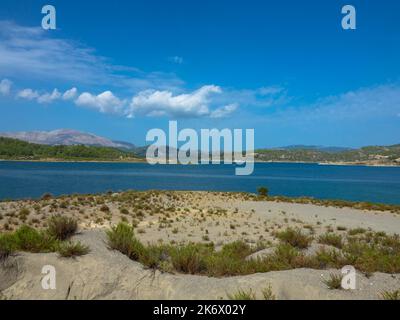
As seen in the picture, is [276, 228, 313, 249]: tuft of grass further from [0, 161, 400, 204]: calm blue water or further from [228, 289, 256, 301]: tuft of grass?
[0, 161, 400, 204]: calm blue water

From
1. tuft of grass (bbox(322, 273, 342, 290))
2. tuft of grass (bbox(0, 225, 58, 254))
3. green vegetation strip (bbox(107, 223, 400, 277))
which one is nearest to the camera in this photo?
tuft of grass (bbox(322, 273, 342, 290))

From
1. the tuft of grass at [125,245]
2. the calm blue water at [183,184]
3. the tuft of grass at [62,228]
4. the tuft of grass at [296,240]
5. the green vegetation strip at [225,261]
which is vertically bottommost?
the calm blue water at [183,184]

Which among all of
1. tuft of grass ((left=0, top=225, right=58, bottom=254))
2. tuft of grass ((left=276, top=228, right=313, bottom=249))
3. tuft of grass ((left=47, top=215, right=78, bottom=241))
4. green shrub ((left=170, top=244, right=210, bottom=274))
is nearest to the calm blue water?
tuft of grass ((left=47, top=215, right=78, bottom=241))

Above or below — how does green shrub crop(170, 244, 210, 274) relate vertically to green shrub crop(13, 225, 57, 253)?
below

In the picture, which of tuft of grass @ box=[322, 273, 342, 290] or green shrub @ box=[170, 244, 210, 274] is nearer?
tuft of grass @ box=[322, 273, 342, 290]

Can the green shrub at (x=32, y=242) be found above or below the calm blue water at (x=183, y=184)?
above

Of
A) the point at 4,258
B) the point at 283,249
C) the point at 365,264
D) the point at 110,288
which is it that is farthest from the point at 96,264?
the point at 365,264

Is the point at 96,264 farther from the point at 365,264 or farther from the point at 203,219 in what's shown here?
the point at 203,219

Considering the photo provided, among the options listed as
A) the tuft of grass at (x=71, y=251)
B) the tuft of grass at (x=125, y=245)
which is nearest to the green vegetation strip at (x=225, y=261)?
the tuft of grass at (x=125, y=245)

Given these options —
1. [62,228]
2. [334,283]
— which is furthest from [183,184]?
[334,283]

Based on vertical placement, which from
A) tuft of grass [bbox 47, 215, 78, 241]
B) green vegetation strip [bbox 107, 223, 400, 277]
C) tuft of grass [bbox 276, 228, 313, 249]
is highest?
tuft of grass [bbox 47, 215, 78, 241]

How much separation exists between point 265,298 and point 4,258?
4.97 meters

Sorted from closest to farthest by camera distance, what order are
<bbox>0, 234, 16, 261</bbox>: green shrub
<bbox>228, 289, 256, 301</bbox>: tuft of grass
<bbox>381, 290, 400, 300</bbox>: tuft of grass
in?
<bbox>228, 289, 256, 301</bbox>: tuft of grass, <bbox>381, 290, 400, 300</bbox>: tuft of grass, <bbox>0, 234, 16, 261</bbox>: green shrub

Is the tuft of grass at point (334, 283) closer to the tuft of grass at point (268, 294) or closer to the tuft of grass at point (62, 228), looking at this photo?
the tuft of grass at point (268, 294)
